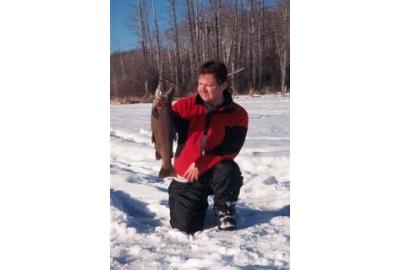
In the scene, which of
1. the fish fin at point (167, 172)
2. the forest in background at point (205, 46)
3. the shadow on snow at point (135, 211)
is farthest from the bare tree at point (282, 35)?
the shadow on snow at point (135, 211)

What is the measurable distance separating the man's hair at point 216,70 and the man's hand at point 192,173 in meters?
0.28

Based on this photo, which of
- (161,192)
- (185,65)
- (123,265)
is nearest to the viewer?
(123,265)

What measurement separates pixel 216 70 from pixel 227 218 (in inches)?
18.7

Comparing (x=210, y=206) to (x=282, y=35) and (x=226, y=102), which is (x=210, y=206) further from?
(x=282, y=35)

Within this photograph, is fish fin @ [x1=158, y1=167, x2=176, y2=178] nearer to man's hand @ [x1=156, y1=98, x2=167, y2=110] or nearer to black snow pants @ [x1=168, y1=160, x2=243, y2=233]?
black snow pants @ [x1=168, y1=160, x2=243, y2=233]

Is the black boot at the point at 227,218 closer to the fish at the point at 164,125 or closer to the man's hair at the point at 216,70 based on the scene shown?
the fish at the point at 164,125

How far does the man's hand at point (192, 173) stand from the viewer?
6.38ft

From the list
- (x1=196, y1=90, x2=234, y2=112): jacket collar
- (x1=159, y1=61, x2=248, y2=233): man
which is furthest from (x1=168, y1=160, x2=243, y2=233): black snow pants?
(x1=196, y1=90, x2=234, y2=112): jacket collar
